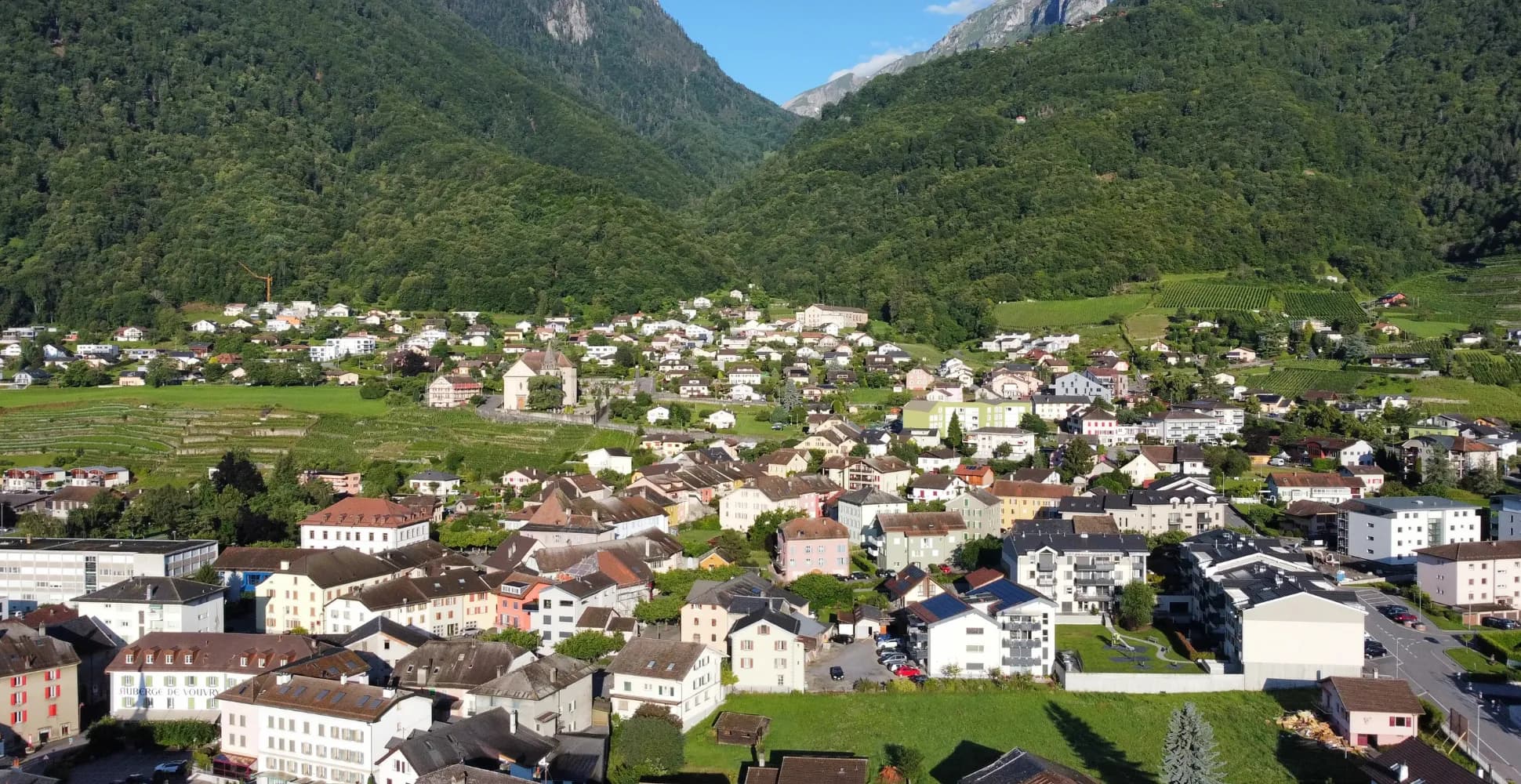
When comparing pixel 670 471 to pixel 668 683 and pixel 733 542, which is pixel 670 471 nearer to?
pixel 733 542

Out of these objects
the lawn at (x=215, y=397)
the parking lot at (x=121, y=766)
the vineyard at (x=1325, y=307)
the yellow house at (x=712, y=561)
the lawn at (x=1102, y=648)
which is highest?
the vineyard at (x=1325, y=307)

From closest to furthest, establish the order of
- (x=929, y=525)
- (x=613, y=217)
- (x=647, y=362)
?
(x=929, y=525) → (x=647, y=362) → (x=613, y=217)

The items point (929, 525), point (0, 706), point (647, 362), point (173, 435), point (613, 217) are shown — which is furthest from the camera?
point (613, 217)

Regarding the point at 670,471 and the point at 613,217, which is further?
the point at 613,217

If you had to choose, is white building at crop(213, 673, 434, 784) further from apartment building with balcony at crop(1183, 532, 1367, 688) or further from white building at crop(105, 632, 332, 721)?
apartment building with balcony at crop(1183, 532, 1367, 688)

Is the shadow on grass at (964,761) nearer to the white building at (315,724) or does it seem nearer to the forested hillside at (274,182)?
the white building at (315,724)

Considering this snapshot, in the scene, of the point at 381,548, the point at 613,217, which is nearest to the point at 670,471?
the point at 381,548

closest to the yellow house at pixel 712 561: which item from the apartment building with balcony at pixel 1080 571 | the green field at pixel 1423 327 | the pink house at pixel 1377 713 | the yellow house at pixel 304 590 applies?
the apartment building with balcony at pixel 1080 571
